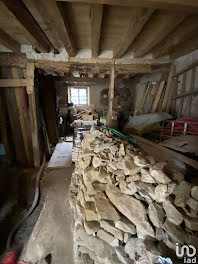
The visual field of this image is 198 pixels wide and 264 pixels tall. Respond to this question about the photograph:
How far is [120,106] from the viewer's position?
5.18 m

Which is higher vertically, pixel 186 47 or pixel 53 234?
pixel 186 47

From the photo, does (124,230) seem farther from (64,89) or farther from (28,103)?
(64,89)

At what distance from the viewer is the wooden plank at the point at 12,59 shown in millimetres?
2211

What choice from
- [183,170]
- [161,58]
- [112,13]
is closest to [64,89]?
[161,58]

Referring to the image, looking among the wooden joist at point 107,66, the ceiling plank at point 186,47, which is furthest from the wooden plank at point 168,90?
the ceiling plank at point 186,47

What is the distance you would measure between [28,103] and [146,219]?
2.82 m

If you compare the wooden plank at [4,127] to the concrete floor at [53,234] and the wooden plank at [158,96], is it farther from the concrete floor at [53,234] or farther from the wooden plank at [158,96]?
the wooden plank at [158,96]

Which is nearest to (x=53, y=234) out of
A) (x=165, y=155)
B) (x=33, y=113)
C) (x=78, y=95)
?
(x=165, y=155)

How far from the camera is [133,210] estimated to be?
0.93 meters

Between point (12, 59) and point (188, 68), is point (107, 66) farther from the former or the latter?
point (12, 59)

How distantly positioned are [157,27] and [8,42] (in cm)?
224

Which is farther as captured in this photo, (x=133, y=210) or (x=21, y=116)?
(x=21, y=116)

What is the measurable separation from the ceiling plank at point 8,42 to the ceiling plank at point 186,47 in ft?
9.43

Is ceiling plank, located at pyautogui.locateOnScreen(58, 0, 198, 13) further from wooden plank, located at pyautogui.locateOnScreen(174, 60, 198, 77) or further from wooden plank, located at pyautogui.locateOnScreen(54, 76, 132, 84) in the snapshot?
wooden plank, located at pyautogui.locateOnScreen(54, 76, 132, 84)
